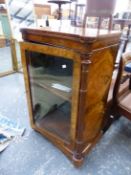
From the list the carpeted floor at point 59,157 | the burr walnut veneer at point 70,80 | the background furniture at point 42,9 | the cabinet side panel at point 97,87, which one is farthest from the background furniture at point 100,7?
the background furniture at point 42,9

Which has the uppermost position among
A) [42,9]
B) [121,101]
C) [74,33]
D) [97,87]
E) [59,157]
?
[42,9]

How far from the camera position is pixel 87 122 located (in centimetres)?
99

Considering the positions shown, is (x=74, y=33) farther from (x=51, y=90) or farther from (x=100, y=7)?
(x=51, y=90)

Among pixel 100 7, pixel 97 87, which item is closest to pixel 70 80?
pixel 97 87

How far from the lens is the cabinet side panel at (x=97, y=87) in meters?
0.81

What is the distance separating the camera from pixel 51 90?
1113 mm

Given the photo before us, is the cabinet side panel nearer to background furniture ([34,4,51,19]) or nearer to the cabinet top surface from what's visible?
the cabinet top surface

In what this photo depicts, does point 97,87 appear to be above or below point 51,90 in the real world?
above

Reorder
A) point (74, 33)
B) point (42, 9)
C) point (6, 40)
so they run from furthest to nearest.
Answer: point (42, 9)
point (6, 40)
point (74, 33)

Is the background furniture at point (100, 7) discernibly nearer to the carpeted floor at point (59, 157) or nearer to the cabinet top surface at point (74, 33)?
the cabinet top surface at point (74, 33)

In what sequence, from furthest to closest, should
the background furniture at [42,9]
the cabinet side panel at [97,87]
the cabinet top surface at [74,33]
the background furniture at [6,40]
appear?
the background furniture at [42,9]
the background furniture at [6,40]
the cabinet side panel at [97,87]
the cabinet top surface at [74,33]

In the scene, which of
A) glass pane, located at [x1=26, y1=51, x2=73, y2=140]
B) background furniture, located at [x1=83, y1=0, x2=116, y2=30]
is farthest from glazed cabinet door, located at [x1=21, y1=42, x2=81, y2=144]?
background furniture, located at [x1=83, y1=0, x2=116, y2=30]

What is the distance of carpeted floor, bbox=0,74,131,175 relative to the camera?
1.09m

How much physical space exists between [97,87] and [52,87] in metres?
0.35
